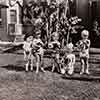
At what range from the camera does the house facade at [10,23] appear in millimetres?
23781

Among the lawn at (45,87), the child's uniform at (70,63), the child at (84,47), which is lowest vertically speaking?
the lawn at (45,87)

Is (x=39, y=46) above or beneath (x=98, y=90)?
above

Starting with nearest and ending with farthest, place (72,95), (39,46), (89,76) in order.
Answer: (72,95) → (89,76) → (39,46)

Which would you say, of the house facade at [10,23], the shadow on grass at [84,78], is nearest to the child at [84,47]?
the shadow on grass at [84,78]

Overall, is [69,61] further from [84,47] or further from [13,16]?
[13,16]

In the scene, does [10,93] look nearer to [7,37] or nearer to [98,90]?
[98,90]

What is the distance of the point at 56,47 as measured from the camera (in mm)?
9469

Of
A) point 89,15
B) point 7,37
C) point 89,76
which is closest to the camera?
point 89,76

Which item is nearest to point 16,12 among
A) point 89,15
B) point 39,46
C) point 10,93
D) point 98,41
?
point 89,15

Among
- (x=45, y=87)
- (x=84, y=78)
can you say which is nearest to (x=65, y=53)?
(x=84, y=78)

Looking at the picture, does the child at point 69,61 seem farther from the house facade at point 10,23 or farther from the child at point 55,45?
the house facade at point 10,23

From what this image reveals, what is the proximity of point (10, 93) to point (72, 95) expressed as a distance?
1496mm

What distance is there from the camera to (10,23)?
24203 mm

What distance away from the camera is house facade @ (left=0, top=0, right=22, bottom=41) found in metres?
23.8
